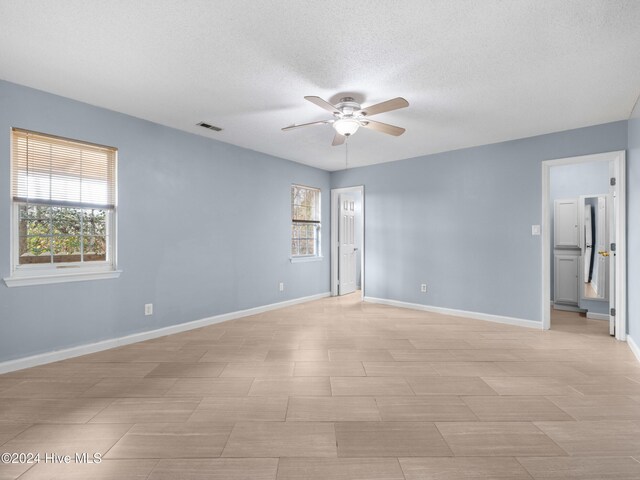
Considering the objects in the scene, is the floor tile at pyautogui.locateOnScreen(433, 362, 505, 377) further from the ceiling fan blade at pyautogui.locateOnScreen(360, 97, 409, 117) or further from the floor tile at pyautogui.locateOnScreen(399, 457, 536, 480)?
the ceiling fan blade at pyautogui.locateOnScreen(360, 97, 409, 117)

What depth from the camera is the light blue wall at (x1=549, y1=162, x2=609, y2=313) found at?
484 centimetres

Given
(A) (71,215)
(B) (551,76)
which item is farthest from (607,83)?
(A) (71,215)

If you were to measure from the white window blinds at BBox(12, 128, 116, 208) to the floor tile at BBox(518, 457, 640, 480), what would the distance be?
4.09m

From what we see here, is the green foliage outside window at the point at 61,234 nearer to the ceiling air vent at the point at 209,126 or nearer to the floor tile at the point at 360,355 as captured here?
the ceiling air vent at the point at 209,126

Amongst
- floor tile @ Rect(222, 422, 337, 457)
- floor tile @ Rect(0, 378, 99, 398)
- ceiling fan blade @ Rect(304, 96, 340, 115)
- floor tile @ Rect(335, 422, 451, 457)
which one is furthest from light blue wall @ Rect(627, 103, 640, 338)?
floor tile @ Rect(0, 378, 99, 398)

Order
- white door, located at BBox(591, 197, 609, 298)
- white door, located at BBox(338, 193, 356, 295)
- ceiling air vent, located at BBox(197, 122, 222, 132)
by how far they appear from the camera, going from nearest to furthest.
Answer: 1. ceiling air vent, located at BBox(197, 122, 222, 132)
2. white door, located at BBox(591, 197, 609, 298)
3. white door, located at BBox(338, 193, 356, 295)

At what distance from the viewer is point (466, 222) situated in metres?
4.79

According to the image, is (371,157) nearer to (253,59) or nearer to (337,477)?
(253,59)

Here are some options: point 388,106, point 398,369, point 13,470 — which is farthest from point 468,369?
point 13,470

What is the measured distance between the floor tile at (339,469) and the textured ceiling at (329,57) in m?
2.50

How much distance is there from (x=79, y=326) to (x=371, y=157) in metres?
4.48

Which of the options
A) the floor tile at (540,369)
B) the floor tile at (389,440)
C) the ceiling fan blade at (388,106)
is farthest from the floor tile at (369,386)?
the ceiling fan blade at (388,106)

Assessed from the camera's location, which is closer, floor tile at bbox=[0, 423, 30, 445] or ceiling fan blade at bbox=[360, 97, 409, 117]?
floor tile at bbox=[0, 423, 30, 445]

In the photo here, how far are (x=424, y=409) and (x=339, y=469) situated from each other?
825mm
